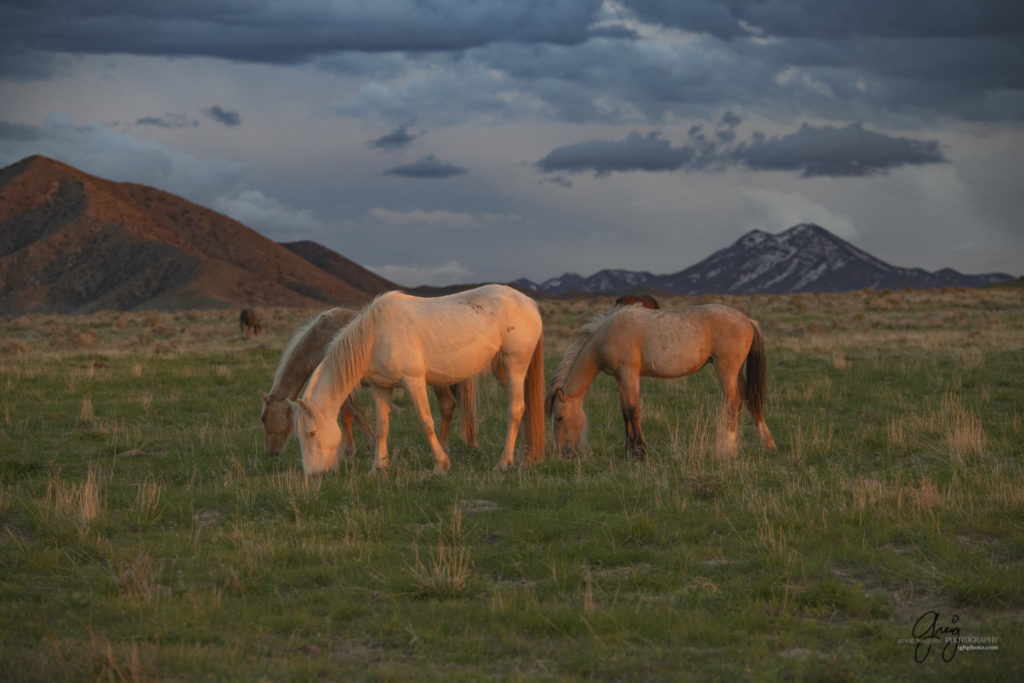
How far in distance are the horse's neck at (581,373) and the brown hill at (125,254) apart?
9427 centimetres

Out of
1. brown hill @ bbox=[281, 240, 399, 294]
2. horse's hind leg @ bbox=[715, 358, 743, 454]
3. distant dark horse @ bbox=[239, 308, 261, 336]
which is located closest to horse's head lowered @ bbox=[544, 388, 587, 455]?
horse's hind leg @ bbox=[715, 358, 743, 454]

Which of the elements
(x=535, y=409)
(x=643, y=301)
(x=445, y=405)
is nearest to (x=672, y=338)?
(x=535, y=409)

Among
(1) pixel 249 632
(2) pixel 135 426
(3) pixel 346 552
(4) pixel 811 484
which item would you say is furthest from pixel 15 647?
(2) pixel 135 426

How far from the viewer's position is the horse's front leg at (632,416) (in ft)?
36.0

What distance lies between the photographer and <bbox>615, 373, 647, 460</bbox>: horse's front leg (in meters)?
11.0

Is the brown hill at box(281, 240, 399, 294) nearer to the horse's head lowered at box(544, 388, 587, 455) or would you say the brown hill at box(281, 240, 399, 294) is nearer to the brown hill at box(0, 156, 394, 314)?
the brown hill at box(0, 156, 394, 314)

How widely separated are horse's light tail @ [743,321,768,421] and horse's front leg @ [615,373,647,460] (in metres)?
1.56

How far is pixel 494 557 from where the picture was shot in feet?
22.2

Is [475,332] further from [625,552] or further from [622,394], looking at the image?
[625,552]

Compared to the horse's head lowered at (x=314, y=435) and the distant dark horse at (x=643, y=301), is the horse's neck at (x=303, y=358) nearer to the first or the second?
the horse's head lowered at (x=314, y=435)

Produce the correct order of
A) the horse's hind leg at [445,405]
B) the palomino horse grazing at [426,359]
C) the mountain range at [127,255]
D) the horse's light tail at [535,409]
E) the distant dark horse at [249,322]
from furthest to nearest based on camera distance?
the mountain range at [127,255] → the distant dark horse at [249,322] → the horse's hind leg at [445,405] → the horse's light tail at [535,409] → the palomino horse grazing at [426,359]

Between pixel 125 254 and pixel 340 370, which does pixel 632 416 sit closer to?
pixel 340 370

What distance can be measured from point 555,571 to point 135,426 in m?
9.37

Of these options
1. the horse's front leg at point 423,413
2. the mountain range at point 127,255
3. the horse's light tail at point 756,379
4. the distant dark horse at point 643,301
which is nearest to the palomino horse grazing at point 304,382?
the horse's front leg at point 423,413
